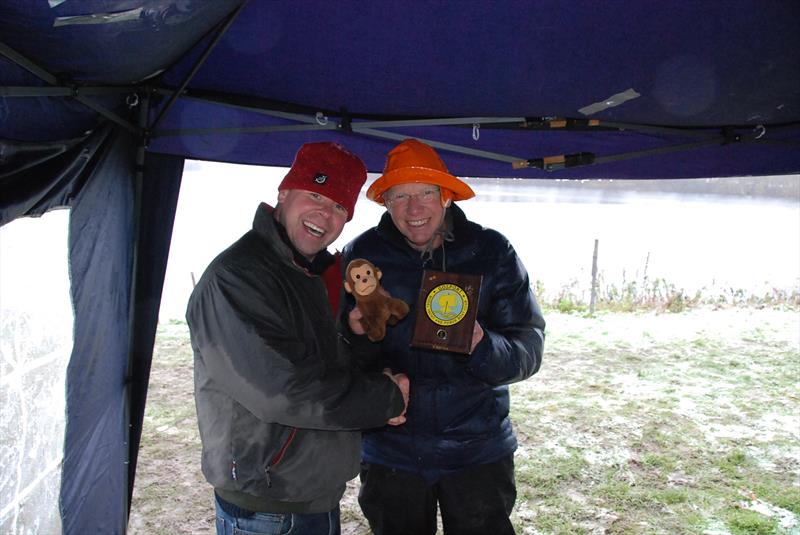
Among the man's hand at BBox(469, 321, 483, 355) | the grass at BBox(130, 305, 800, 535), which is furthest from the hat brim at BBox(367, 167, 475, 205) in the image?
the grass at BBox(130, 305, 800, 535)

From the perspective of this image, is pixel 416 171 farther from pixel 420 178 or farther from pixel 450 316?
pixel 450 316

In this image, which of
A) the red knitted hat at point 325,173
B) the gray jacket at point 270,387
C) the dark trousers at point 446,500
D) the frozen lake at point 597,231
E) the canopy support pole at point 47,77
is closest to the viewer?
the canopy support pole at point 47,77

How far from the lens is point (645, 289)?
955 cm

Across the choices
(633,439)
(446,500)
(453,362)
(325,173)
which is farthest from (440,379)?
(633,439)

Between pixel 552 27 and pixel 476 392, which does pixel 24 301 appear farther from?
pixel 552 27

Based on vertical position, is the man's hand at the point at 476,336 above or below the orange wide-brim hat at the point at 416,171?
below

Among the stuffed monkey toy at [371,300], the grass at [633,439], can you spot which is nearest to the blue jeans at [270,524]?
the stuffed monkey toy at [371,300]

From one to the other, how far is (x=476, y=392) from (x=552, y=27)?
4.33ft

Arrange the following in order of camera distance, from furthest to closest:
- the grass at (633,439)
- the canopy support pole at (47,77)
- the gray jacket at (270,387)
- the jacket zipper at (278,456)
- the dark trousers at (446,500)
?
the grass at (633,439)
the dark trousers at (446,500)
the jacket zipper at (278,456)
the gray jacket at (270,387)
the canopy support pole at (47,77)

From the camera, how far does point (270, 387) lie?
1493 mm

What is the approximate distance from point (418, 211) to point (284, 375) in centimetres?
93

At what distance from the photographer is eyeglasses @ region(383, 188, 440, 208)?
7.22 ft

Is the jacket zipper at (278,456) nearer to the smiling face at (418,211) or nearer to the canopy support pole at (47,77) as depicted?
the smiling face at (418,211)

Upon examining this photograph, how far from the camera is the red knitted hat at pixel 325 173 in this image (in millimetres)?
1781
